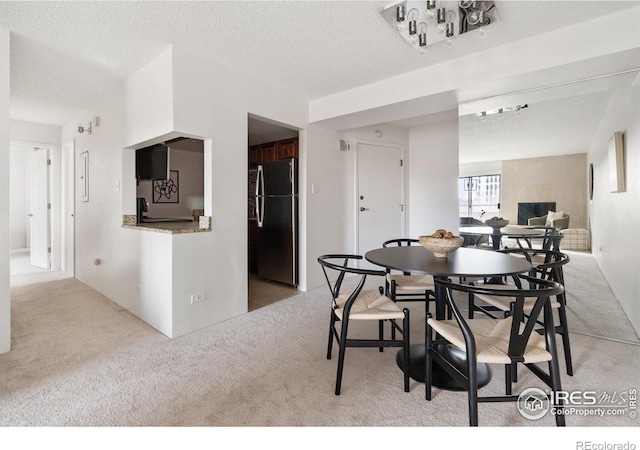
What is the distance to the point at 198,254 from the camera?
9.22 feet

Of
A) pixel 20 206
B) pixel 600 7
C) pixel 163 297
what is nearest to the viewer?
pixel 600 7

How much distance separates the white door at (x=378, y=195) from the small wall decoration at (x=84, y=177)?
354 centimetres

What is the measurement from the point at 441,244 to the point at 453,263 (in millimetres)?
150

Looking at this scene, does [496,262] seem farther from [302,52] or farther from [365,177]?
[365,177]

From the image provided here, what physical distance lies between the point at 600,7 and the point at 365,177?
9.80 ft

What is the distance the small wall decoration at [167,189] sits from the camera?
498 centimetres

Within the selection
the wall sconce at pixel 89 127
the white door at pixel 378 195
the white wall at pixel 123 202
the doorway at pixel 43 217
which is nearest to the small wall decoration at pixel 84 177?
the white wall at pixel 123 202

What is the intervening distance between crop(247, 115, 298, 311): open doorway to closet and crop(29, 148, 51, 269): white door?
11.0ft

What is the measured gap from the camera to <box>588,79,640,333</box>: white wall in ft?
7.97

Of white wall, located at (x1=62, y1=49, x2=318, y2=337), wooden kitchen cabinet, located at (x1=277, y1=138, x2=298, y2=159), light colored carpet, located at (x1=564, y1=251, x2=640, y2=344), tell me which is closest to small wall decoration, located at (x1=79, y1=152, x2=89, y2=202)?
white wall, located at (x1=62, y1=49, x2=318, y2=337)

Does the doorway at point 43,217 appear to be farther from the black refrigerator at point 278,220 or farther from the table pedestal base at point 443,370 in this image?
the table pedestal base at point 443,370

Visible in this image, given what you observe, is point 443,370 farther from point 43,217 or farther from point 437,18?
point 43,217

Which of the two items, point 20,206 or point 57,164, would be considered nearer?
point 57,164

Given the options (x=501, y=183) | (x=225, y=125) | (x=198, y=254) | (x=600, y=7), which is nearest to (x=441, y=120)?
(x=501, y=183)
